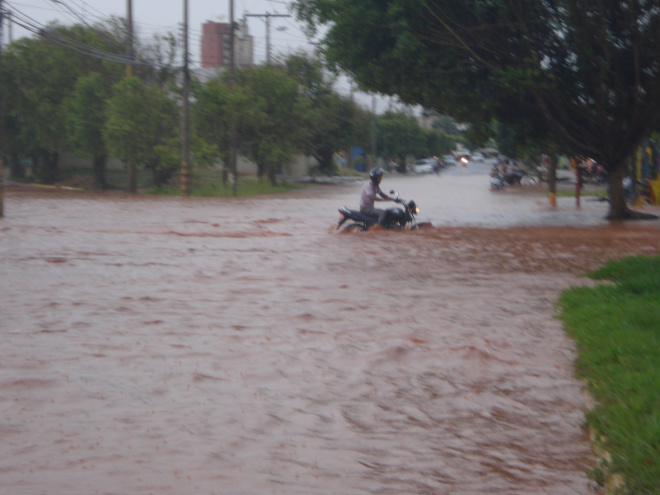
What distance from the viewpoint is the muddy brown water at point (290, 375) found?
453 centimetres

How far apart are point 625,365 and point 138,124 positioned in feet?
116

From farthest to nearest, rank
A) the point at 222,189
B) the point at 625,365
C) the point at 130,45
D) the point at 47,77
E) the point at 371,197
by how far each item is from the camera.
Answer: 1. the point at 47,77
2. the point at 222,189
3. the point at 130,45
4. the point at 371,197
5. the point at 625,365

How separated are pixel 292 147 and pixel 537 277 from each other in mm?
35743

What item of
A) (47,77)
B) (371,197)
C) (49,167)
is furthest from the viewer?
(49,167)

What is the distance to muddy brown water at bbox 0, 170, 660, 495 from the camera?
453 cm

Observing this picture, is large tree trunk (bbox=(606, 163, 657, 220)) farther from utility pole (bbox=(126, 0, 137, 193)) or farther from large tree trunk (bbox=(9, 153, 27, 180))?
large tree trunk (bbox=(9, 153, 27, 180))

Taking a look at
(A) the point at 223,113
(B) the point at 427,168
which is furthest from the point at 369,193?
(B) the point at 427,168

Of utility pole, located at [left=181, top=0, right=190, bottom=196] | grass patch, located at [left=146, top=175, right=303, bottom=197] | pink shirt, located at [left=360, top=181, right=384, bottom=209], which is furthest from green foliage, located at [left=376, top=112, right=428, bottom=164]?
pink shirt, located at [left=360, top=181, right=384, bottom=209]

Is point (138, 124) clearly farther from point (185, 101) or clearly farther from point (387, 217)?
point (387, 217)

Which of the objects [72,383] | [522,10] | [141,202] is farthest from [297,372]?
[141,202]

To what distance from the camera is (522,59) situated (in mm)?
20875

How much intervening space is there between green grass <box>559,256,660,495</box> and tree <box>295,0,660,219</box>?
11.0 metres

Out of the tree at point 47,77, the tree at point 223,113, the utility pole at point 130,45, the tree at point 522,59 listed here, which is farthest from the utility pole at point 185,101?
the tree at point 522,59

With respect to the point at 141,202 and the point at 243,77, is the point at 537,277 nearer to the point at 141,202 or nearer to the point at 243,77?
the point at 141,202
